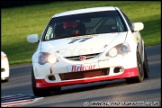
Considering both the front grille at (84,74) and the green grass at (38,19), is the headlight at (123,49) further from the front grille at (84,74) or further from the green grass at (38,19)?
the green grass at (38,19)

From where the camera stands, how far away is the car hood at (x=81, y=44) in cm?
1318

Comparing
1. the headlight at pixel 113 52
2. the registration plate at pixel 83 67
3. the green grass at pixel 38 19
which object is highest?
the headlight at pixel 113 52

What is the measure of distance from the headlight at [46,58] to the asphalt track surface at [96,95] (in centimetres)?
61

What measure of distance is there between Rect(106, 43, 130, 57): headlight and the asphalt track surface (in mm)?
593

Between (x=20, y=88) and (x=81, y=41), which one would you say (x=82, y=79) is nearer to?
(x=81, y=41)

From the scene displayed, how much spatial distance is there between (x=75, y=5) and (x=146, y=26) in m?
→ 15.6

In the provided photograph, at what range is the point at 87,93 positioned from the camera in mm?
12836

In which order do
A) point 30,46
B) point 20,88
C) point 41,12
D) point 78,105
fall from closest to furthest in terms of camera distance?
point 78,105 → point 20,88 → point 30,46 → point 41,12

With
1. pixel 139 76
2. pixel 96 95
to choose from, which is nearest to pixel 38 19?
pixel 139 76

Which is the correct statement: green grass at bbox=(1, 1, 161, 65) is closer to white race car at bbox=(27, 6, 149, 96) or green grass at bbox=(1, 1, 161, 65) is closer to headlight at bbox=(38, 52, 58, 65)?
white race car at bbox=(27, 6, 149, 96)

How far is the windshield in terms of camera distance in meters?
14.4

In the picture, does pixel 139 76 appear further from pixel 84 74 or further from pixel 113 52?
pixel 84 74

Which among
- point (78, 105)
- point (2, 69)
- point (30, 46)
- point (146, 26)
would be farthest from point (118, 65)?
point (146, 26)

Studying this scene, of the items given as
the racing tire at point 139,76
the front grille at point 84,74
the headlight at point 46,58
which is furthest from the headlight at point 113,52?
the headlight at point 46,58
